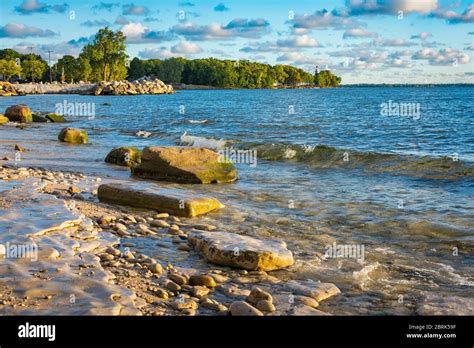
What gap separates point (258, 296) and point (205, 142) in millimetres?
21749

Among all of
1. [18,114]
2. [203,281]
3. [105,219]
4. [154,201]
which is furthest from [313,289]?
[18,114]

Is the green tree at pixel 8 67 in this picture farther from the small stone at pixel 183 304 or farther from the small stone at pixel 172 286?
the small stone at pixel 183 304

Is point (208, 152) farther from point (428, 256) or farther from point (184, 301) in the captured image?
point (184, 301)

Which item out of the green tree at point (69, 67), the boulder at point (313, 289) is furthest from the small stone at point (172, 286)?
the green tree at point (69, 67)

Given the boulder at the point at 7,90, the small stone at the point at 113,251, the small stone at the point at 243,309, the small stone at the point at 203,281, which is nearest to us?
the small stone at the point at 243,309

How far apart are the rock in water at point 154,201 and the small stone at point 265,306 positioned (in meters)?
4.65

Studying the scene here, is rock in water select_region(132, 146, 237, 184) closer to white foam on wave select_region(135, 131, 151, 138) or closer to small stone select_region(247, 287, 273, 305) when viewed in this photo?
small stone select_region(247, 287, 273, 305)

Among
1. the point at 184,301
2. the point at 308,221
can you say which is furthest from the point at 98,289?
the point at 308,221

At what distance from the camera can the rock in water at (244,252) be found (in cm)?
727

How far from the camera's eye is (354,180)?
52.5ft

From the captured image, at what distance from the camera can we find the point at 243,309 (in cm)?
555

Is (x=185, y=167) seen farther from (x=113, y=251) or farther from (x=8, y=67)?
(x=8, y=67)

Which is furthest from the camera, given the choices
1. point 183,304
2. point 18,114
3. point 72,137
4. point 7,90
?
point 7,90
